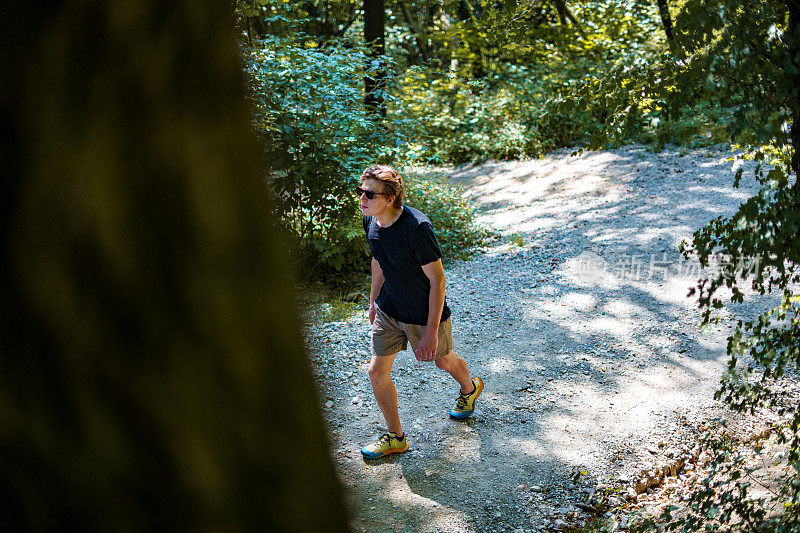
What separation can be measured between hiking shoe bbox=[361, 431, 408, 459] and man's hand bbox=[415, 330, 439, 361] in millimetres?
883

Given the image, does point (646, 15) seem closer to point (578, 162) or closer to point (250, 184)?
point (578, 162)

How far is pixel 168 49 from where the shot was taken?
1.57 ft

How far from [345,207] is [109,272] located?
9.09 meters

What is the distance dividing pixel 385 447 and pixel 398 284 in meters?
1.32

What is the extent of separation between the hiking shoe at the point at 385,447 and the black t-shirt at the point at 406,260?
1023mm

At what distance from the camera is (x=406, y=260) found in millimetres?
4316

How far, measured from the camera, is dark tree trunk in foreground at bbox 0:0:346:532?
44cm

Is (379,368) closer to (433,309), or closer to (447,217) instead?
(433,309)

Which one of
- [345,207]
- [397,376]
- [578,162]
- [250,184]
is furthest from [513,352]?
[578,162]

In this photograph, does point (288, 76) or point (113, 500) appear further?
point (288, 76)

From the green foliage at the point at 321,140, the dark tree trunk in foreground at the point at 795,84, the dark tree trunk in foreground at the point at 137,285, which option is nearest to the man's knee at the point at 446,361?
the dark tree trunk in foreground at the point at 795,84

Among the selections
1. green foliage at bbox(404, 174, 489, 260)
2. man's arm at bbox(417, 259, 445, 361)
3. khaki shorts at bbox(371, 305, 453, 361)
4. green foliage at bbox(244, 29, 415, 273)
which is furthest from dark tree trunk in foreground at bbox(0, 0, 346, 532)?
green foliage at bbox(404, 174, 489, 260)

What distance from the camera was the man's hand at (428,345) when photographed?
4336mm

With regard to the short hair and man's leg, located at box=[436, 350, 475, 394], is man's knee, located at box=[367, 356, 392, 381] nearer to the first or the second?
man's leg, located at box=[436, 350, 475, 394]
